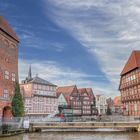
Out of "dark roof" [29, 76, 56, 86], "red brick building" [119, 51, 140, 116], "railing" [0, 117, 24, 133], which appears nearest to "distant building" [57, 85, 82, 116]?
"dark roof" [29, 76, 56, 86]

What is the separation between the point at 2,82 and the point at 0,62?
2.73 m

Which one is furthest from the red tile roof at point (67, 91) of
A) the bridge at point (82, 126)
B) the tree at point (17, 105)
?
the tree at point (17, 105)

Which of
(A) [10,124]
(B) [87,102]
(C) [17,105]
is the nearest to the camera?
(A) [10,124]

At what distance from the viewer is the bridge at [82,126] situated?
38338mm

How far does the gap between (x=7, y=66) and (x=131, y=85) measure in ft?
77.7

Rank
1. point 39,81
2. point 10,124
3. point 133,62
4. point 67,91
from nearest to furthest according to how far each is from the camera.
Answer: point 10,124
point 133,62
point 39,81
point 67,91

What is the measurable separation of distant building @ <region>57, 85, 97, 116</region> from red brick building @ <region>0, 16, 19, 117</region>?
3764 centimetres

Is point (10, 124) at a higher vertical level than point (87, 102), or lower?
lower

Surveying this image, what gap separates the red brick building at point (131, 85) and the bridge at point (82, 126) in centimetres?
→ 1049

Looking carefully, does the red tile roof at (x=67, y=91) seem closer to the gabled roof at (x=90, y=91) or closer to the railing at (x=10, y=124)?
the gabled roof at (x=90, y=91)

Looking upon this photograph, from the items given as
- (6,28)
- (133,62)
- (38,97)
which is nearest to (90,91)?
(38,97)

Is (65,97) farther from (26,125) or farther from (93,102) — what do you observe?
(26,125)

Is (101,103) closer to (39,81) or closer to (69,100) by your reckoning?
(69,100)

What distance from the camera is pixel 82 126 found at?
40.3 m
